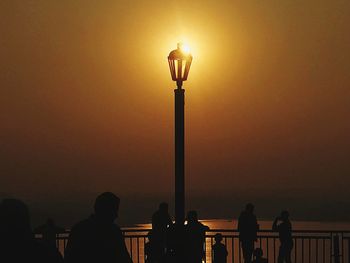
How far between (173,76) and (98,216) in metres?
5.30

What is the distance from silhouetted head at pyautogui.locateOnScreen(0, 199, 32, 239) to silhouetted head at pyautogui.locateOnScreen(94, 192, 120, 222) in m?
1.82

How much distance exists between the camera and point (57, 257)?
6223mm

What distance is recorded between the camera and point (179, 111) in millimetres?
12711

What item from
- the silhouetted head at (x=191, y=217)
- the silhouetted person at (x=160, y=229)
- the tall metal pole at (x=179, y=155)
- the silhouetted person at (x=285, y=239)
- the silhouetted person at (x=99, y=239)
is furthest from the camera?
the silhouetted person at (x=285, y=239)

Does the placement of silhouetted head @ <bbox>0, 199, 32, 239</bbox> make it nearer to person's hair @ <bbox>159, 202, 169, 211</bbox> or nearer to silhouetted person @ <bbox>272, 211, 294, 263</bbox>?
person's hair @ <bbox>159, 202, 169, 211</bbox>

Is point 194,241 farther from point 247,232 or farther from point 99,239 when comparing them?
point 99,239

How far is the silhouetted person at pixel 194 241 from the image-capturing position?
14.8m

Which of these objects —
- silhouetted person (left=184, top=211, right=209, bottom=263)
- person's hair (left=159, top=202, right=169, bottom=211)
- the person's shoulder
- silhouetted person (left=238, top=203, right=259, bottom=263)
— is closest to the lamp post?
silhouetted person (left=184, top=211, right=209, bottom=263)

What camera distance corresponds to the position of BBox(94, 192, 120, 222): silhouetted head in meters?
7.92

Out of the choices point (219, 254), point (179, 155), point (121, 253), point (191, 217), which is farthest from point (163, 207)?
point (121, 253)

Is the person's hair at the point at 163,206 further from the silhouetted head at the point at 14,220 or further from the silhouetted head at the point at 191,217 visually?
the silhouetted head at the point at 14,220

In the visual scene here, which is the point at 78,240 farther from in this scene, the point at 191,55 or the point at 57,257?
the point at 191,55

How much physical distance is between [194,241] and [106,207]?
28.0 ft

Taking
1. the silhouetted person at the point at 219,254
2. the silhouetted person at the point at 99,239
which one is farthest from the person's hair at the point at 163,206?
the silhouetted person at the point at 99,239
